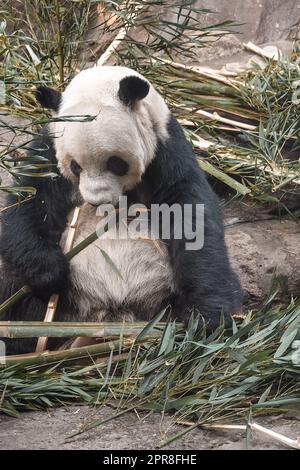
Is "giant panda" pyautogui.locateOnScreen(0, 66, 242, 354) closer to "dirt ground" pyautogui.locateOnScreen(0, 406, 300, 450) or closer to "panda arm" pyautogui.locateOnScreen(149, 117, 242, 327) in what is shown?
"panda arm" pyautogui.locateOnScreen(149, 117, 242, 327)

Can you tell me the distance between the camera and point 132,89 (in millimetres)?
5652

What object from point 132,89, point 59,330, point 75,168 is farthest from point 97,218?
point 59,330

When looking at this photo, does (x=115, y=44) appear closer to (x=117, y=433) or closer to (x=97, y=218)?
(x=97, y=218)

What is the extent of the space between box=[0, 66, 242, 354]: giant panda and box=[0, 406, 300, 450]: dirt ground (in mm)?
992

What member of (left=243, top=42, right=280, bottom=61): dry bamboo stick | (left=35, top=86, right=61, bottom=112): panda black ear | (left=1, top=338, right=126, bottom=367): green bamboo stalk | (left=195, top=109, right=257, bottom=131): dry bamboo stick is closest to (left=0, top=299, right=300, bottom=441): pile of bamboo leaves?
(left=1, top=338, right=126, bottom=367): green bamboo stalk

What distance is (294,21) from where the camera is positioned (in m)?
10.5

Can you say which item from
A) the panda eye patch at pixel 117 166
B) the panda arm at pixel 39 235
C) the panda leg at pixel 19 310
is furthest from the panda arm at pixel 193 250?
the panda leg at pixel 19 310

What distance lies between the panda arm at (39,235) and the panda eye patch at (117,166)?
377 mm

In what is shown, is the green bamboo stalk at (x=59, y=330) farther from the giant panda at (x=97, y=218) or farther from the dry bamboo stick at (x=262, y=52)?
the dry bamboo stick at (x=262, y=52)

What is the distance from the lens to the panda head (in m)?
5.62

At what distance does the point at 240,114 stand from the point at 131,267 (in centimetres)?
227

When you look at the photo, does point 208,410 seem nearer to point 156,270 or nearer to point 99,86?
point 156,270

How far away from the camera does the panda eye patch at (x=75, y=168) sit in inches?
226

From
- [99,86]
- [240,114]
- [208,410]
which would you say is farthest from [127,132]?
[240,114]
